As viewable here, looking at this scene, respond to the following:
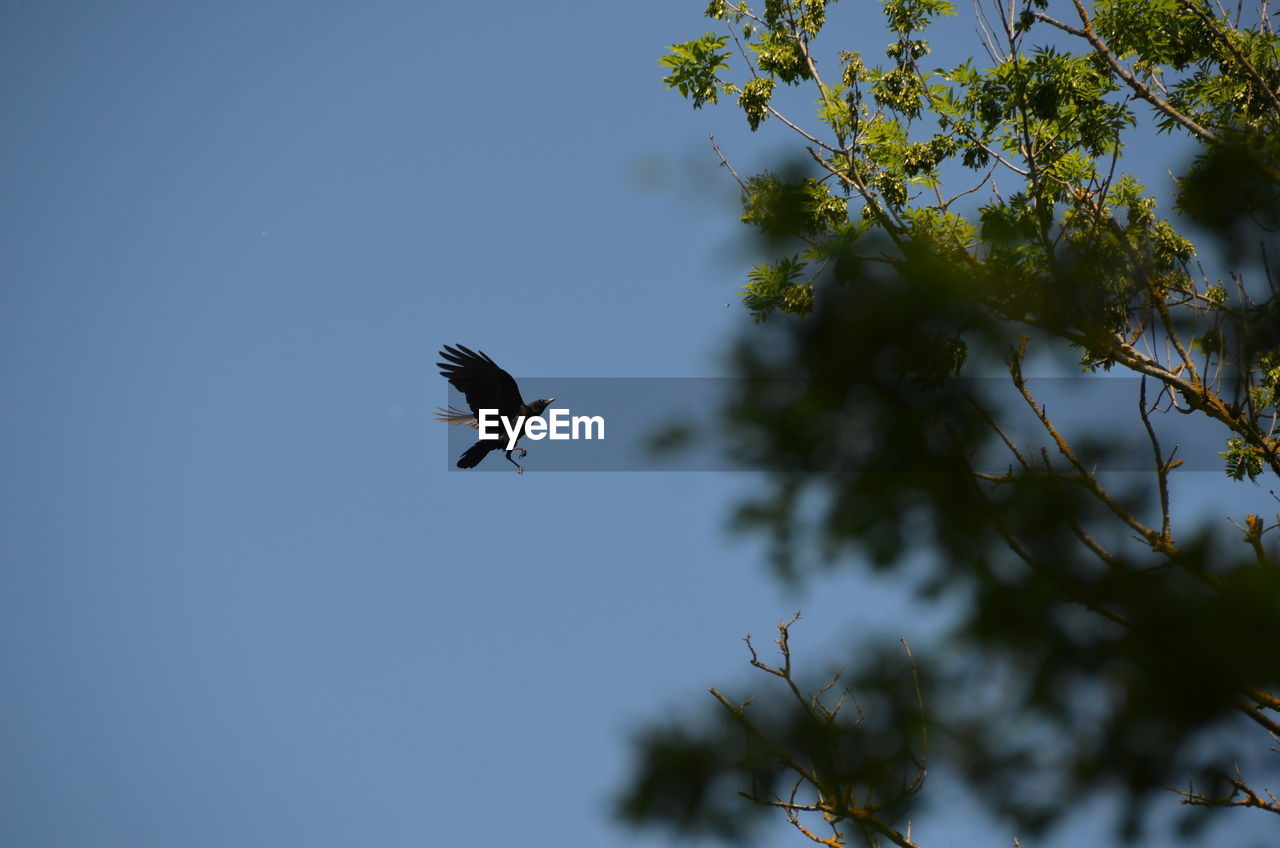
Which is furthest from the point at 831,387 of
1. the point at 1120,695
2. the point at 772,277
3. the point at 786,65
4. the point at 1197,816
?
the point at 786,65

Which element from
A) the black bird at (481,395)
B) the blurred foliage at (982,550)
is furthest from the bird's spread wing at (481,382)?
the blurred foliage at (982,550)

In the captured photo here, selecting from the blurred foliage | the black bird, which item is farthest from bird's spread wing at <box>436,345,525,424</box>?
the blurred foliage

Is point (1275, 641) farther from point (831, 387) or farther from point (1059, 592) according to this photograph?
point (831, 387)

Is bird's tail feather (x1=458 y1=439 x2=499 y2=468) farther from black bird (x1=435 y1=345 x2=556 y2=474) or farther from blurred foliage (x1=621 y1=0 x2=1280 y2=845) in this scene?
blurred foliage (x1=621 y1=0 x2=1280 y2=845)

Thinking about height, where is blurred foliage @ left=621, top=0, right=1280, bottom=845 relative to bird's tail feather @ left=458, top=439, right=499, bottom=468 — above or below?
below

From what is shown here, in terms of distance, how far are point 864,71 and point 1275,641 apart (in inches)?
231

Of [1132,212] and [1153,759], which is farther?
[1132,212]

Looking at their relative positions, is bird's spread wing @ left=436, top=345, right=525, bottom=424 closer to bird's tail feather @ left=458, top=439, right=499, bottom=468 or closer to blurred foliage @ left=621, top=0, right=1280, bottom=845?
bird's tail feather @ left=458, top=439, right=499, bottom=468

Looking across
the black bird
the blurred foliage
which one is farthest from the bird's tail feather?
the blurred foliage

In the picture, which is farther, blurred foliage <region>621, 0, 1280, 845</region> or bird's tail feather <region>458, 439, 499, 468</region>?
bird's tail feather <region>458, 439, 499, 468</region>

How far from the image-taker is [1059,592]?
2107 millimetres

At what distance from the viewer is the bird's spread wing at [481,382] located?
26.8 feet

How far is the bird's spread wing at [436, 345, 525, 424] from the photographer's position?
26.8 feet

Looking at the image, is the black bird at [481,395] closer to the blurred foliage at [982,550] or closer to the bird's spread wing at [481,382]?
the bird's spread wing at [481,382]
